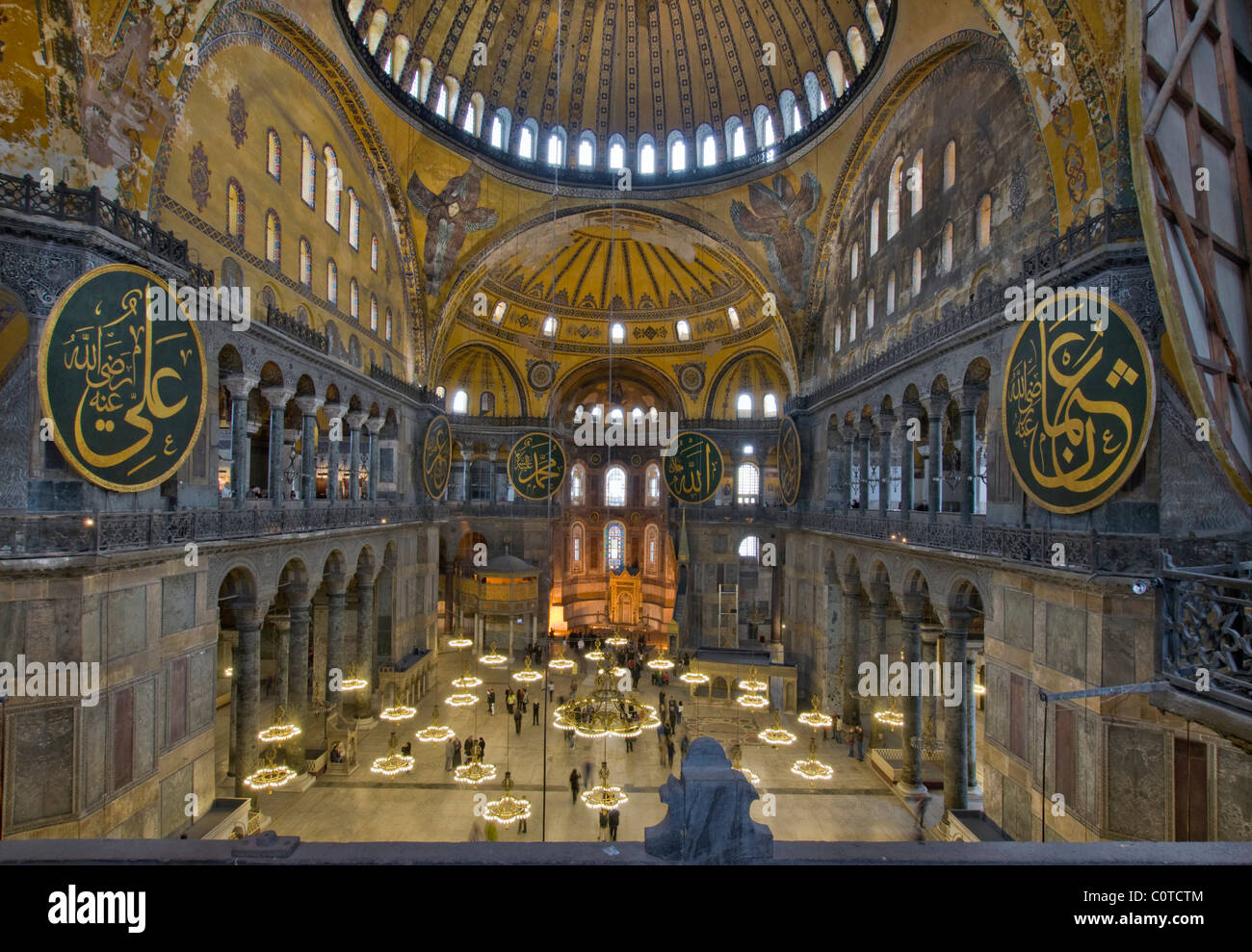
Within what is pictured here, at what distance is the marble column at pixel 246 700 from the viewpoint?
37.6ft

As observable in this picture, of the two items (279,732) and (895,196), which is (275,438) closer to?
(279,732)

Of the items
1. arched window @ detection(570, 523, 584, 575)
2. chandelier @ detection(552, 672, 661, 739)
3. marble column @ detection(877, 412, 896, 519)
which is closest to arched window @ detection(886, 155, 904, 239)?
marble column @ detection(877, 412, 896, 519)

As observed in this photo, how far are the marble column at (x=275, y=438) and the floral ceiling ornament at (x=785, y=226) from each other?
1405 cm

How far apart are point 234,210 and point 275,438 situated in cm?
398

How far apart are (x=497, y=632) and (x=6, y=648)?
60.0ft

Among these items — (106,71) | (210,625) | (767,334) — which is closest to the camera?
(106,71)

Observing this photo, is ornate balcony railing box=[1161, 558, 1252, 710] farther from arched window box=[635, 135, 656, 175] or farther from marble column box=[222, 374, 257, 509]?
arched window box=[635, 135, 656, 175]

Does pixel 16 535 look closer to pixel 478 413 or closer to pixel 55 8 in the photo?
pixel 55 8

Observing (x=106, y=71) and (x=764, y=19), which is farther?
A: (x=764, y=19)

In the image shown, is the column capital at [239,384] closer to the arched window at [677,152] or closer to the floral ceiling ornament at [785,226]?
the floral ceiling ornament at [785,226]

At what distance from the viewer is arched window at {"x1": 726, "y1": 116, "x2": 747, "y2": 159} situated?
20438mm

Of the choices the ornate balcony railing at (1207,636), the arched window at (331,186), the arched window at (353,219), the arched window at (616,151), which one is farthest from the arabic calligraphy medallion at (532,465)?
the ornate balcony railing at (1207,636)
